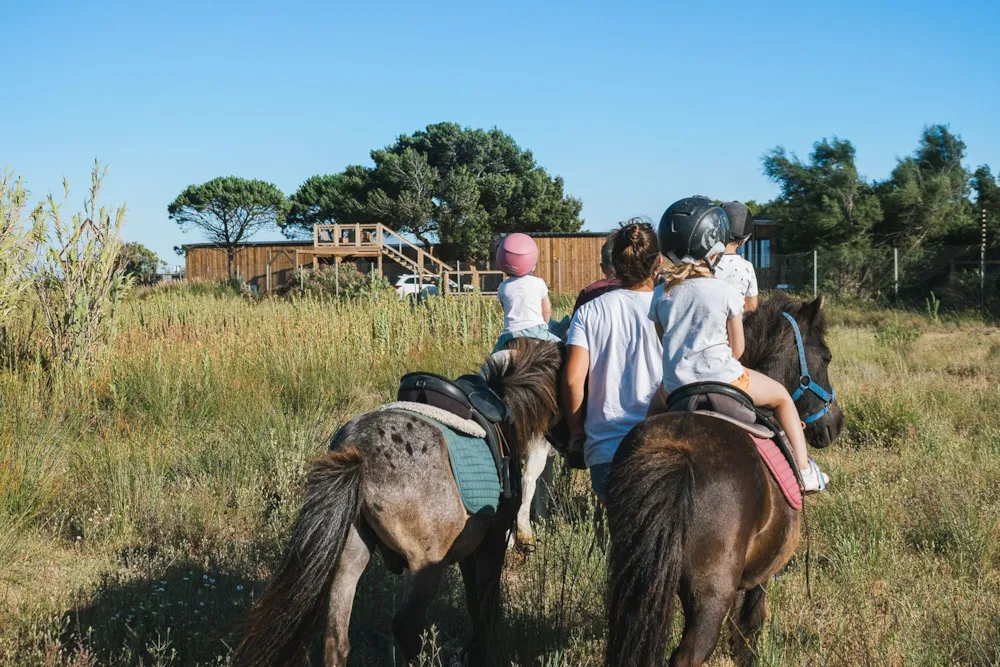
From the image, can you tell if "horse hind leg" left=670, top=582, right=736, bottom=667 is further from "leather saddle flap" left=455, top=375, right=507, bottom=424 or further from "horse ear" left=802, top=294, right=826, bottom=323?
"horse ear" left=802, top=294, right=826, bottom=323

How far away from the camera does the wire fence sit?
75.4 ft

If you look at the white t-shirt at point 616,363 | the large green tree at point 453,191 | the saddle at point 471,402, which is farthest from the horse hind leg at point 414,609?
the large green tree at point 453,191

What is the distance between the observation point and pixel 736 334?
326 centimetres

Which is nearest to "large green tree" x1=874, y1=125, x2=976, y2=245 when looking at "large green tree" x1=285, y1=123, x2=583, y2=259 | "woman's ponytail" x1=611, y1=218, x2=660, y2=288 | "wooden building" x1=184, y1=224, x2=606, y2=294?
"wooden building" x1=184, y1=224, x2=606, y2=294

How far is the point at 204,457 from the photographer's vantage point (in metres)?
6.36

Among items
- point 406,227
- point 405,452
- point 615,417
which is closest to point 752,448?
point 615,417

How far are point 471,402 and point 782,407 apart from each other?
131 centimetres

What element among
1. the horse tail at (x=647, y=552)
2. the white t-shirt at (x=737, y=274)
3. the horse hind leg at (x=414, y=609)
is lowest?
the horse hind leg at (x=414, y=609)

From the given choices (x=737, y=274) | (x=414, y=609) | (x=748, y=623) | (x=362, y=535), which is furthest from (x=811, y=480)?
(x=737, y=274)

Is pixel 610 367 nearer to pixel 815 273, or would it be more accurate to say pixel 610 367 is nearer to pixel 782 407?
pixel 782 407

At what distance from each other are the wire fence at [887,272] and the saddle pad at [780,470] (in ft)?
71.9

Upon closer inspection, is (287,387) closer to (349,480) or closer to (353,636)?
(353,636)

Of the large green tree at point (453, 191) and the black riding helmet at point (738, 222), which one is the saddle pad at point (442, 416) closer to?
the black riding helmet at point (738, 222)

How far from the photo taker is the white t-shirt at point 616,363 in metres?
3.41
